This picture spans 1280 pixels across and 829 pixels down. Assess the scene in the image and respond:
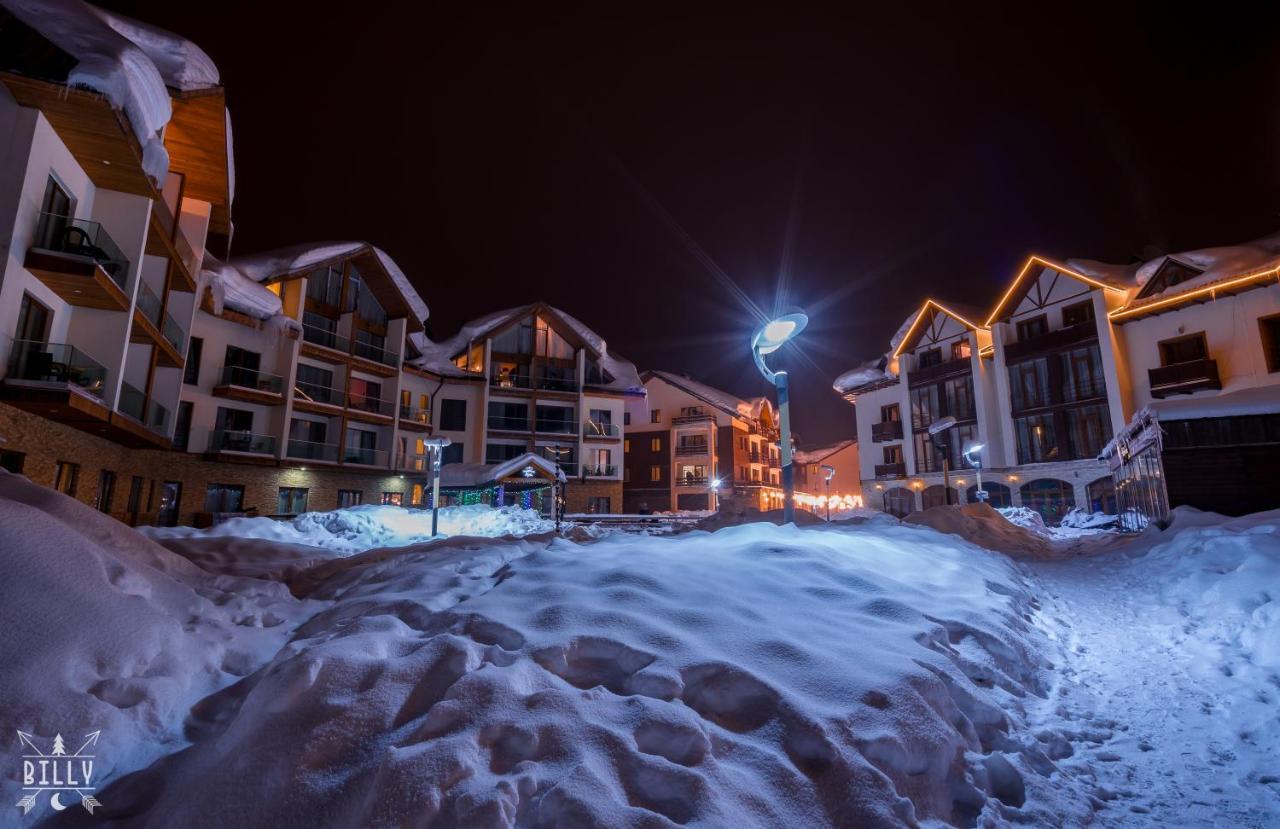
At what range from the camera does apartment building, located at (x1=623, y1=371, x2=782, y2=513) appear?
49.9 metres

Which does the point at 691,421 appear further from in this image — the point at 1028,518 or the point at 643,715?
the point at 643,715

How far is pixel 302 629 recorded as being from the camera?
512 cm

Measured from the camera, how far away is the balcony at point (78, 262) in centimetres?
1323

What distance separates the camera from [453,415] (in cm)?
3644

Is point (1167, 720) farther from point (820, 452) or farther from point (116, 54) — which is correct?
point (820, 452)

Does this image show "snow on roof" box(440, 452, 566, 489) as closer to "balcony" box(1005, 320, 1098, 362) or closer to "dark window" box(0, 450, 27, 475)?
"dark window" box(0, 450, 27, 475)

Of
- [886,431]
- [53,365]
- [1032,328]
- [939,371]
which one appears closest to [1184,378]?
[1032,328]

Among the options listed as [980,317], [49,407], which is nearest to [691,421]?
[980,317]

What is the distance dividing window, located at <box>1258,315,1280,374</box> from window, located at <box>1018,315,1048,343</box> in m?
9.80

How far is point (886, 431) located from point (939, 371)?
19.2 feet

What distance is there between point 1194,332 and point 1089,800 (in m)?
35.0

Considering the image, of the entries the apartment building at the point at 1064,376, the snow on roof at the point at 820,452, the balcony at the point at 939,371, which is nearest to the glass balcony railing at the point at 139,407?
the apartment building at the point at 1064,376

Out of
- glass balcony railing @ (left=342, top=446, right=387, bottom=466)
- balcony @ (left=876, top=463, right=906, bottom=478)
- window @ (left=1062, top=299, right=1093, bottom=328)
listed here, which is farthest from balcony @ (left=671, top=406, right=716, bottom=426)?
glass balcony railing @ (left=342, top=446, right=387, bottom=466)

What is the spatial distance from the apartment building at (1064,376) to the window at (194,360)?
112ft
